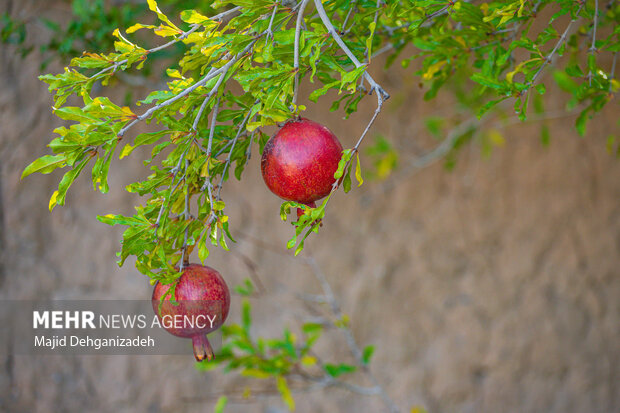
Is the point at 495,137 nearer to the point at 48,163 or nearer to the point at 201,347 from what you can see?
the point at 201,347

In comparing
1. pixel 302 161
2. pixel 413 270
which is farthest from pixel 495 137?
pixel 302 161

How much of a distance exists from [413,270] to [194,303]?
1735mm

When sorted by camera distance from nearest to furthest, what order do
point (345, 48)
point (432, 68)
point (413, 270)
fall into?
point (345, 48), point (432, 68), point (413, 270)

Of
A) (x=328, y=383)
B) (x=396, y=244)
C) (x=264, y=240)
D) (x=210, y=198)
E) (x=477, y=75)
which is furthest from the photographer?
(x=396, y=244)

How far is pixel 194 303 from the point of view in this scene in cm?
80

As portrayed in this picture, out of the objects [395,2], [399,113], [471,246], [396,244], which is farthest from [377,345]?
[395,2]

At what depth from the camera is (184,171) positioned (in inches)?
32.3

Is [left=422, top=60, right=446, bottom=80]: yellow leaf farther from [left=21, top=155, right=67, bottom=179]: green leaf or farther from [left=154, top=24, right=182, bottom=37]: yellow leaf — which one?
[left=21, top=155, right=67, bottom=179]: green leaf

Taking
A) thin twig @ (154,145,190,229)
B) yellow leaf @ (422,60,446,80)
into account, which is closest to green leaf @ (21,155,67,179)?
thin twig @ (154,145,190,229)

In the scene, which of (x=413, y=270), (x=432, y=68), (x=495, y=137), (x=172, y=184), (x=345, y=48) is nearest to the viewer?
(x=345, y=48)

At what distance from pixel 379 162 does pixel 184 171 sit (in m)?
1.42

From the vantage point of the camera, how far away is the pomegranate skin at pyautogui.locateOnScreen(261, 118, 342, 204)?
0.73m

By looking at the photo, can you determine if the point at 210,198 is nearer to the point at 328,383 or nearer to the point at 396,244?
the point at 328,383

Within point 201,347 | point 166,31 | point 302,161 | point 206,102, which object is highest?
point 166,31
